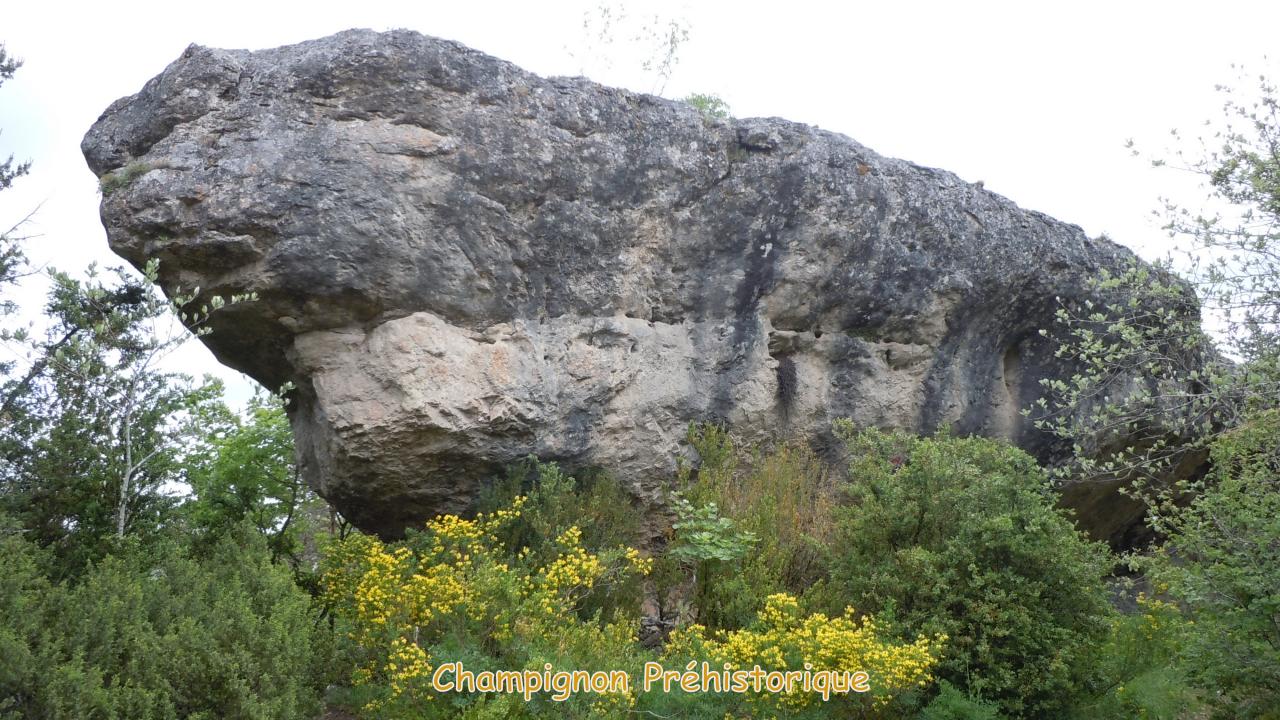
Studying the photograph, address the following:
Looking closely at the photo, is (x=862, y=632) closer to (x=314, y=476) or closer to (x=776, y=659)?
(x=776, y=659)

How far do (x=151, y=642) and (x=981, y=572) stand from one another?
16.8ft

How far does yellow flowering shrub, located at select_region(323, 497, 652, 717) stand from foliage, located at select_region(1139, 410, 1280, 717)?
11.7ft

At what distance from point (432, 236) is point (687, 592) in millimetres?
3342

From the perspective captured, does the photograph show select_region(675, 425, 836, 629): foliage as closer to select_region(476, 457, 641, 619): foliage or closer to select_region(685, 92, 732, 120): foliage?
select_region(476, 457, 641, 619): foliage

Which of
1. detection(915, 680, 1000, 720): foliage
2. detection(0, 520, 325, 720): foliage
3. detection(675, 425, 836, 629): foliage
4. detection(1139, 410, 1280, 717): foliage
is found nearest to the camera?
detection(0, 520, 325, 720): foliage

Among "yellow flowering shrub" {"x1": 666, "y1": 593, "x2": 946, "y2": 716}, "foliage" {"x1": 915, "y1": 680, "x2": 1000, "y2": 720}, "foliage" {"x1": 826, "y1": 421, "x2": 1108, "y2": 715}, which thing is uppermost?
"foliage" {"x1": 826, "y1": 421, "x2": 1108, "y2": 715}

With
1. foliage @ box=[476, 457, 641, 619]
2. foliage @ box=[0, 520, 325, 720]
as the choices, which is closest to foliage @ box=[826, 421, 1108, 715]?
foliage @ box=[476, 457, 641, 619]

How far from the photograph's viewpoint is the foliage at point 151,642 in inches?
197

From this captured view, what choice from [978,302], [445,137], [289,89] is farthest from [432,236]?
[978,302]

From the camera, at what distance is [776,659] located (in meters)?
6.04

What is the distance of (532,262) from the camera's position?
8234 millimetres

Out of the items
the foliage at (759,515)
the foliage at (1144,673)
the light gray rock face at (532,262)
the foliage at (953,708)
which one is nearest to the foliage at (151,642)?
the light gray rock face at (532,262)

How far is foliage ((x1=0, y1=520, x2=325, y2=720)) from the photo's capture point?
5.00 m

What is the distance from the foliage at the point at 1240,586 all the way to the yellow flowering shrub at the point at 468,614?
358cm
